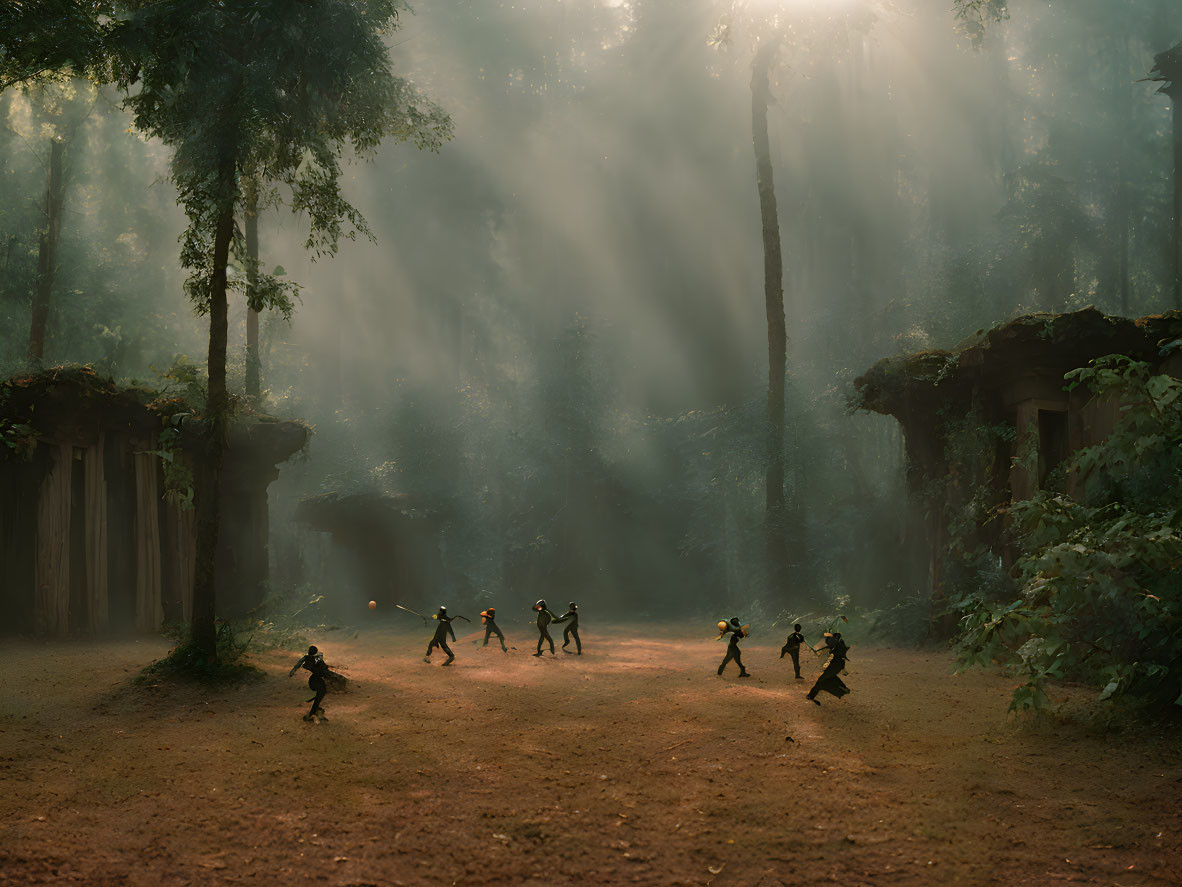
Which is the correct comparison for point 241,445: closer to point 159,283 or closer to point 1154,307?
point 159,283

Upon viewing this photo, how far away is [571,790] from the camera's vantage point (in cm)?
725

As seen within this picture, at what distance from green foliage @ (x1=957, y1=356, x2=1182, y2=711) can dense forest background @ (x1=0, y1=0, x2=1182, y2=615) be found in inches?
506

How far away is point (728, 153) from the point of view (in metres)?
35.5

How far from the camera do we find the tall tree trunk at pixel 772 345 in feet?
71.7

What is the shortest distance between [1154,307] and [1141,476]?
2808cm

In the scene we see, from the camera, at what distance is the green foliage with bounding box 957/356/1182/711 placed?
25.4 feet

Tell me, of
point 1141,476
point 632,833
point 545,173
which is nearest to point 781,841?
point 632,833

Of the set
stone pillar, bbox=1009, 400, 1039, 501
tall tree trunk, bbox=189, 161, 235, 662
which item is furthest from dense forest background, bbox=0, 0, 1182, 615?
tall tree trunk, bbox=189, 161, 235, 662

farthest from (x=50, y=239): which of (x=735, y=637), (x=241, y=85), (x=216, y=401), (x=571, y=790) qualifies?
(x=571, y=790)

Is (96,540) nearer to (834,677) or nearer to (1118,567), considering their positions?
(834,677)

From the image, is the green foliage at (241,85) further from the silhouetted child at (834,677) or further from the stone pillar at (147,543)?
the silhouetted child at (834,677)

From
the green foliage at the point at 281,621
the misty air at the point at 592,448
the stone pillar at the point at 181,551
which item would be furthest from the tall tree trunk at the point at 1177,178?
the stone pillar at the point at 181,551

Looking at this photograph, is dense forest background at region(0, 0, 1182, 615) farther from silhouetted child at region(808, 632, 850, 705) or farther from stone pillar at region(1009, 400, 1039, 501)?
silhouetted child at region(808, 632, 850, 705)

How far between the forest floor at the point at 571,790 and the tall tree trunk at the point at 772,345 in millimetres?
10647
